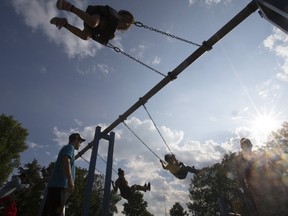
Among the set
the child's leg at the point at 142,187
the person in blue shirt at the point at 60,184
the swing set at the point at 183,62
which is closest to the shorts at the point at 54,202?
the person in blue shirt at the point at 60,184

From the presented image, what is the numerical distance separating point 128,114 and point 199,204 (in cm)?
4536

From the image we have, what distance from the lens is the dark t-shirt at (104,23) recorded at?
176 inches

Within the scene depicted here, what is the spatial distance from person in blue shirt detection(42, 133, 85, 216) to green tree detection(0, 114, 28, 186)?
22920mm

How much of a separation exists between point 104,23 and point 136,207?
177 feet

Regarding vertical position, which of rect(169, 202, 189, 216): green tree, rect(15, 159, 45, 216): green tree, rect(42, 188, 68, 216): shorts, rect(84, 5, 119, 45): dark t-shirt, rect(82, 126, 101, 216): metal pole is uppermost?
rect(169, 202, 189, 216): green tree

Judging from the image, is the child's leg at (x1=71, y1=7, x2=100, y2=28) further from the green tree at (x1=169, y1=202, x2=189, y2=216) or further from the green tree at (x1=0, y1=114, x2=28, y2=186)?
the green tree at (x1=169, y1=202, x2=189, y2=216)

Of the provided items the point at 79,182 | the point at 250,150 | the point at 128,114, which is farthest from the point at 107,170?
the point at 79,182

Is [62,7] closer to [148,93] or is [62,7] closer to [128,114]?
[148,93]

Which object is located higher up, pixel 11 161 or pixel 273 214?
pixel 11 161

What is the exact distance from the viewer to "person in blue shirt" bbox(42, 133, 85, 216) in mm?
3502

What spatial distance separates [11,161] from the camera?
2386 cm

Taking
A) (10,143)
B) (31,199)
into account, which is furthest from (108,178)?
(31,199)

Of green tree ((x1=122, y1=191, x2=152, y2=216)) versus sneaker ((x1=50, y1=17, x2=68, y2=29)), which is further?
green tree ((x1=122, y1=191, x2=152, y2=216))

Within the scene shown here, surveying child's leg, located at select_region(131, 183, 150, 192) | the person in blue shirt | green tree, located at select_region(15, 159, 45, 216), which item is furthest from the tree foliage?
the person in blue shirt
